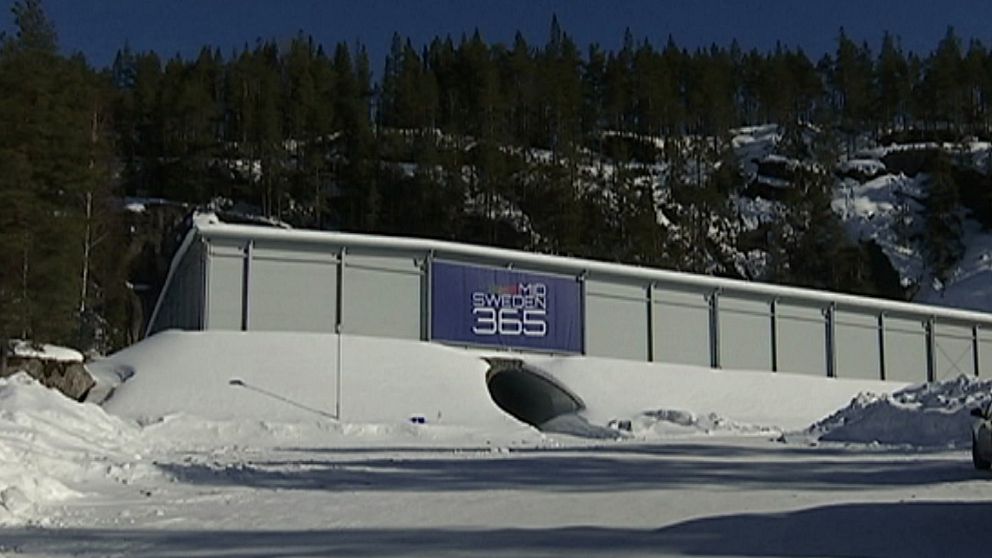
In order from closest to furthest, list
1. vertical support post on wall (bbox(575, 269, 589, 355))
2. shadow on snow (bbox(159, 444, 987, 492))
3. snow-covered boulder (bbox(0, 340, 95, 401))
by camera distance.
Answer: shadow on snow (bbox(159, 444, 987, 492))
snow-covered boulder (bbox(0, 340, 95, 401))
vertical support post on wall (bbox(575, 269, 589, 355))

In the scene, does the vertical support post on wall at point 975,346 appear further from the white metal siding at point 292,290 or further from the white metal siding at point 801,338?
the white metal siding at point 292,290

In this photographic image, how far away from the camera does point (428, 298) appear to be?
4025 cm

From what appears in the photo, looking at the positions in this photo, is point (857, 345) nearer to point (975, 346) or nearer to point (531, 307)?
point (975, 346)

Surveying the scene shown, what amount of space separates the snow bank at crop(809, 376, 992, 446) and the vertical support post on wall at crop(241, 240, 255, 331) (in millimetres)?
20058

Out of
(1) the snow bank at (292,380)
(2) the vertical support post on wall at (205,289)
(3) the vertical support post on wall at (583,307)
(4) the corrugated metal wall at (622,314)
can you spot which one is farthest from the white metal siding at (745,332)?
(2) the vertical support post on wall at (205,289)

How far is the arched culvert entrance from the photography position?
39625 millimetres

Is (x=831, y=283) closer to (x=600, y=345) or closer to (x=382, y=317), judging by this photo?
(x=600, y=345)

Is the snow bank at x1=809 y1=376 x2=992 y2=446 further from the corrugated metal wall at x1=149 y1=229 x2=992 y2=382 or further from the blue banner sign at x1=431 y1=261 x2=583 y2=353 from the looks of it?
the corrugated metal wall at x1=149 y1=229 x2=992 y2=382

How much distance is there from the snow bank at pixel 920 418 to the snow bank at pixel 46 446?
614 inches

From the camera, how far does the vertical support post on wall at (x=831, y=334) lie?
158 ft

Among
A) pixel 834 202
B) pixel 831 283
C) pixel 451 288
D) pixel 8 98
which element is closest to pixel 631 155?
pixel 834 202

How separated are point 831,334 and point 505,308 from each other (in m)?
16.2

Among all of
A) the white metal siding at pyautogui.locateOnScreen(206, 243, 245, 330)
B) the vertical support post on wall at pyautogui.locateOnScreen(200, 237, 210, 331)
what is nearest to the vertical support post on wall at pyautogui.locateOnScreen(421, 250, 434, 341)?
the white metal siding at pyautogui.locateOnScreen(206, 243, 245, 330)

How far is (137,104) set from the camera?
82.4 meters
